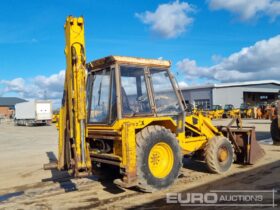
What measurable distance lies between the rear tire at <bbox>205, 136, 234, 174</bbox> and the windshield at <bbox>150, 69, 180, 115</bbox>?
135cm

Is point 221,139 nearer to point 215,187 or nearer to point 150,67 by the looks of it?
point 215,187

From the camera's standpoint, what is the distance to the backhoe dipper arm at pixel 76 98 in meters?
6.32

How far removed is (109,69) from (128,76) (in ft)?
1.37

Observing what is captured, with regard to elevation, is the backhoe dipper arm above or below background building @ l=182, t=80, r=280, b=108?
below

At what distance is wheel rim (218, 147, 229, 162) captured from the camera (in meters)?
8.25

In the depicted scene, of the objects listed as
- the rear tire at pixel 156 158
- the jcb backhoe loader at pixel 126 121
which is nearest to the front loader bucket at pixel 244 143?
the jcb backhoe loader at pixel 126 121

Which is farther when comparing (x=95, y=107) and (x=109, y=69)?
(x=95, y=107)

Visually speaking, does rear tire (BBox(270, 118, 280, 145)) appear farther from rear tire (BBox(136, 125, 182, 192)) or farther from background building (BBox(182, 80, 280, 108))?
background building (BBox(182, 80, 280, 108))

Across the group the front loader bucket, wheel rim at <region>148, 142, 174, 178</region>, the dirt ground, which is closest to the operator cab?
wheel rim at <region>148, 142, 174, 178</region>

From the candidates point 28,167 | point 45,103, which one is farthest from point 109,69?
point 45,103

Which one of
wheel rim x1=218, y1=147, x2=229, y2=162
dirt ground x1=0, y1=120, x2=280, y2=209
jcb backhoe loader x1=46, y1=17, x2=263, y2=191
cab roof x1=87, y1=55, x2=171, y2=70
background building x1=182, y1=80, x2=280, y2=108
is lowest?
dirt ground x1=0, y1=120, x2=280, y2=209

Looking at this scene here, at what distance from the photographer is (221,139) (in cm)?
827

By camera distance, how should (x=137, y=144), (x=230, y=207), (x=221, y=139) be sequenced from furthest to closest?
(x=221, y=139), (x=137, y=144), (x=230, y=207)

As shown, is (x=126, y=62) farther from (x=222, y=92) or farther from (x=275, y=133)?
(x=222, y=92)
